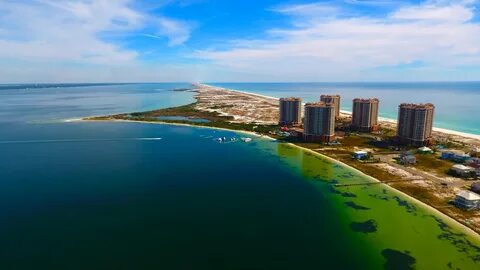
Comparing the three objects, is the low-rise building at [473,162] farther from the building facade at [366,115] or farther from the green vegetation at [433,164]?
the building facade at [366,115]

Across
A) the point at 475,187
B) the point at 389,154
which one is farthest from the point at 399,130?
the point at 475,187

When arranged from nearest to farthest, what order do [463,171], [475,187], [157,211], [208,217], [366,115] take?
[208,217] → [157,211] → [475,187] → [463,171] → [366,115]

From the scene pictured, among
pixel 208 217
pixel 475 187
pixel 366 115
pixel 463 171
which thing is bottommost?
pixel 208 217

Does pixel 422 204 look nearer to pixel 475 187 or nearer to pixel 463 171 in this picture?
pixel 475 187

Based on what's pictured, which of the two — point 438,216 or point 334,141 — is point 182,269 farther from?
point 334,141

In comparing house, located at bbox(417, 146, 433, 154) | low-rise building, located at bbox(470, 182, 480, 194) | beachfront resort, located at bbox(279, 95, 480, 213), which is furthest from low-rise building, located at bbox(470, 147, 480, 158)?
low-rise building, located at bbox(470, 182, 480, 194)

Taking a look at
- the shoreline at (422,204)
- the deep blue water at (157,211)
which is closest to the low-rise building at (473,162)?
the shoreline at (422,204)
